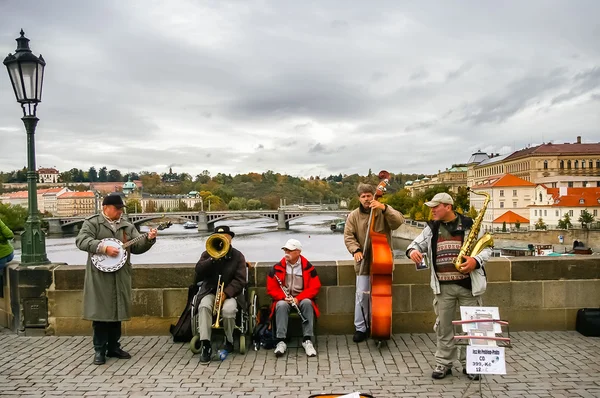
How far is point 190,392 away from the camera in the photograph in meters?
4.70

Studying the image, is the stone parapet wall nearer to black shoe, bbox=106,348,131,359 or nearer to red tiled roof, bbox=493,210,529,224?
black shoe, bbox=106,348,131,359

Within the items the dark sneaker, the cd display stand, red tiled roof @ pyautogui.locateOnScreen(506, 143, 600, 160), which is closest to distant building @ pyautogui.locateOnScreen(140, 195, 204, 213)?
red tiled roof @ pyautogui.locateOnScreen(506, 143, 600, 160)

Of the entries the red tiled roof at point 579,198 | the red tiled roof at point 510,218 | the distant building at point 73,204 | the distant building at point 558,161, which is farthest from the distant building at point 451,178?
the distant building at point 73,204

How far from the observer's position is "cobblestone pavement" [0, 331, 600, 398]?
15.5ft

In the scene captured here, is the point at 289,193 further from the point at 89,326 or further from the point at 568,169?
the point at 89,326

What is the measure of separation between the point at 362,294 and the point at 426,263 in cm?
94

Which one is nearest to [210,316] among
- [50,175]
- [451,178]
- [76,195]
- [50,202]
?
[76,195]

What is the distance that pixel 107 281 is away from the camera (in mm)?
5727

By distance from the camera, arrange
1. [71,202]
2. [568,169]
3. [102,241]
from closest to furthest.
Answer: [102,241], [568,169], [71,202]

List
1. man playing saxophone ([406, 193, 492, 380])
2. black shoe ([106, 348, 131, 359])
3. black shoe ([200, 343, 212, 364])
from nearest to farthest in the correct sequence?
man playing saxophone ([406, 193, 492, 380]) → black shoe ([200, 343, 212, 364]) → black shoe ([106, 348, 131, 359])

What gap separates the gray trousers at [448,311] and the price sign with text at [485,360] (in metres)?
0.79

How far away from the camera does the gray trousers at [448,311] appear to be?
5.07 metres

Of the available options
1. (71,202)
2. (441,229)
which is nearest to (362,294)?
(441,229)

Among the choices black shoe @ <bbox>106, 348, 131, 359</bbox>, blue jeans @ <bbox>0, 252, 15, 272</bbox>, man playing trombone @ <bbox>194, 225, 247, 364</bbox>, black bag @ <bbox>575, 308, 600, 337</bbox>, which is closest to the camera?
man playing trombone @ <bbox>194, 225, 247, 364</bbox>
